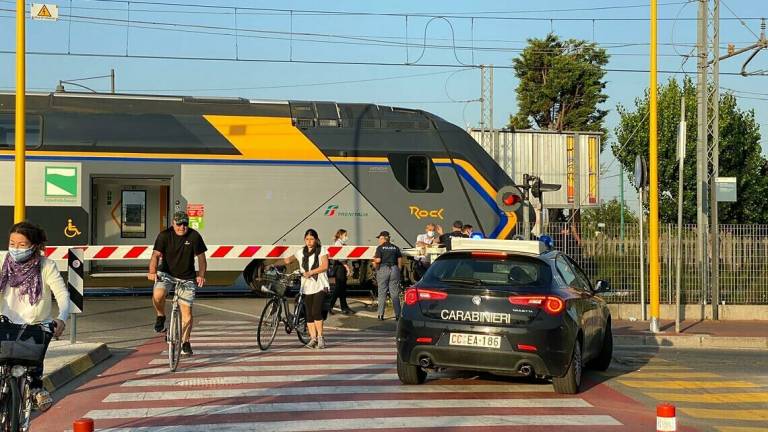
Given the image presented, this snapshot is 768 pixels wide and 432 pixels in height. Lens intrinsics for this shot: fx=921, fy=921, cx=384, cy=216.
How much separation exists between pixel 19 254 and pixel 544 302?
5097 millimetres

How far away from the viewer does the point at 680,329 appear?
18.1 m

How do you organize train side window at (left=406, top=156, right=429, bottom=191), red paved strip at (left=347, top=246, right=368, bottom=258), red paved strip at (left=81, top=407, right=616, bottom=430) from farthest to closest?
1. train side window at (left=406, top=156, right=429, bottom=191)
2. red paved strip at (left=347, top=246, right=368, bottom=258)
3. red paved strip at (left=81, top=407, right=616, bottom=430)

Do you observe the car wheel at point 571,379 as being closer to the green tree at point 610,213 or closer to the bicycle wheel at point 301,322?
the bicycle wheel at point 301,322

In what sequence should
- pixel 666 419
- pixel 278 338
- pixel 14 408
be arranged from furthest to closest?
1. pixel 278 338
2. pixel 14 408
3. pixel 666 419

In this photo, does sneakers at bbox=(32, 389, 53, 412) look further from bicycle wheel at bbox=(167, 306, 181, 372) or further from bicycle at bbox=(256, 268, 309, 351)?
bicycle at bbox=(256, 268, 309, 351)

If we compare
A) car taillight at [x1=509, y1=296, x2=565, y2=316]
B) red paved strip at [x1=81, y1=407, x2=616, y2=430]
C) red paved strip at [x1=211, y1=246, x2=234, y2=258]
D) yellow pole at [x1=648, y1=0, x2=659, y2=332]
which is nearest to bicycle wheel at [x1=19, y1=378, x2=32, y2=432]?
red paved strip at [x1=81, y1=407, x2=616, y2=430]

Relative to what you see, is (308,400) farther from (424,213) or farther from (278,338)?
(424,213)

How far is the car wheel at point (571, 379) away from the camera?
9.52 metres

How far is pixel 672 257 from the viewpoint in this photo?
70.1ft

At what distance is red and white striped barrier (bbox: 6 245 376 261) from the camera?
63.7 ft

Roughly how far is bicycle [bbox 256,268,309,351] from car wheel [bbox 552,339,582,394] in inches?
188

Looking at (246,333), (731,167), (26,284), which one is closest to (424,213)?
(246,333)

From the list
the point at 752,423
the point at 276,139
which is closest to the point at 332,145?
the point at 276,139

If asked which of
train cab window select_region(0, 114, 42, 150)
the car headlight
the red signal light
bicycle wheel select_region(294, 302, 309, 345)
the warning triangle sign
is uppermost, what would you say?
the warning triangle sign
